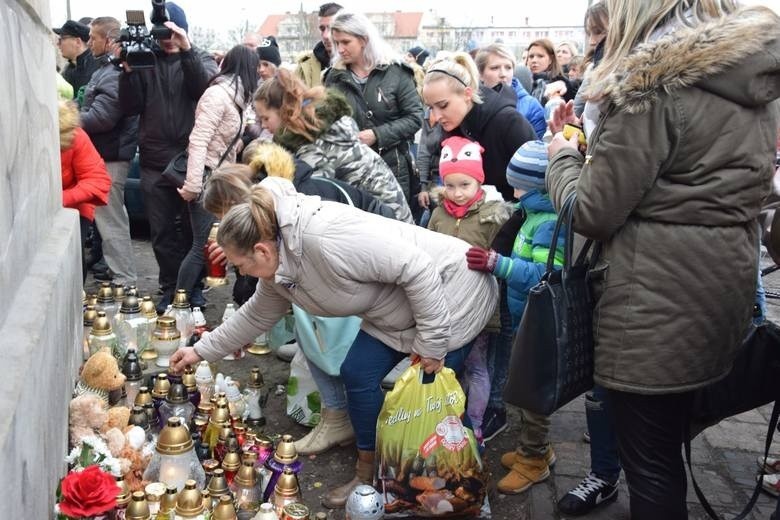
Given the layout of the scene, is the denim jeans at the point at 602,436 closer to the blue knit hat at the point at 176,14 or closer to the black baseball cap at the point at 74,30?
the blue knit hat at the point at 176,14

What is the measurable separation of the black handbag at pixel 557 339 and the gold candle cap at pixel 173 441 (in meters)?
1.16

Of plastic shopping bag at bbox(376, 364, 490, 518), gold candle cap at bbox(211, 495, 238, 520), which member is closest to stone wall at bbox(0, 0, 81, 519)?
gold candle cap at bbox(211, 495, 238, 520)

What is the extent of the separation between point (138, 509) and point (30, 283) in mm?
735

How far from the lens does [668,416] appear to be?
8.21ft

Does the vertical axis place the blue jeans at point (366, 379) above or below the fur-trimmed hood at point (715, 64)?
below

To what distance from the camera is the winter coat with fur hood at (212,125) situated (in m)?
5.59

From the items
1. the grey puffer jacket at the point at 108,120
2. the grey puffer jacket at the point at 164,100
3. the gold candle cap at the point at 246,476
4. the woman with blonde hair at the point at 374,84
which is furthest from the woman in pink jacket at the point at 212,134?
the gold candle cap at the point at 246,476

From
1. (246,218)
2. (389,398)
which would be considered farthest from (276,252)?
(389,398)

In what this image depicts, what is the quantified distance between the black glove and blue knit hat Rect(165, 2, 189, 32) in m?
3.24

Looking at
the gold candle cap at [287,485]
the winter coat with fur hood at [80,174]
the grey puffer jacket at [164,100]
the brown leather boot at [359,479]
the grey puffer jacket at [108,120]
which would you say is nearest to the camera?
the gold candle cap at [287,485]

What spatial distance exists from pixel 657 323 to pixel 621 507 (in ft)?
4.41

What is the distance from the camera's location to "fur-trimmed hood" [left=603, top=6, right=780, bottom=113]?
2146mm

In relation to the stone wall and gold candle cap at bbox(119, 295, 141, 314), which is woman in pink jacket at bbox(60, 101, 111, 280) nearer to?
gold candle cap at bbox(119, 295, 141, 314)

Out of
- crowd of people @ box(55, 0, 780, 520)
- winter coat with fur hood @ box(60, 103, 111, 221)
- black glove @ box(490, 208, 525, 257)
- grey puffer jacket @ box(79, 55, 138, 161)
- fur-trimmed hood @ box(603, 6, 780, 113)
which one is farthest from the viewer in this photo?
grey puffer jacket @ box(79, 55, 138, 161)
